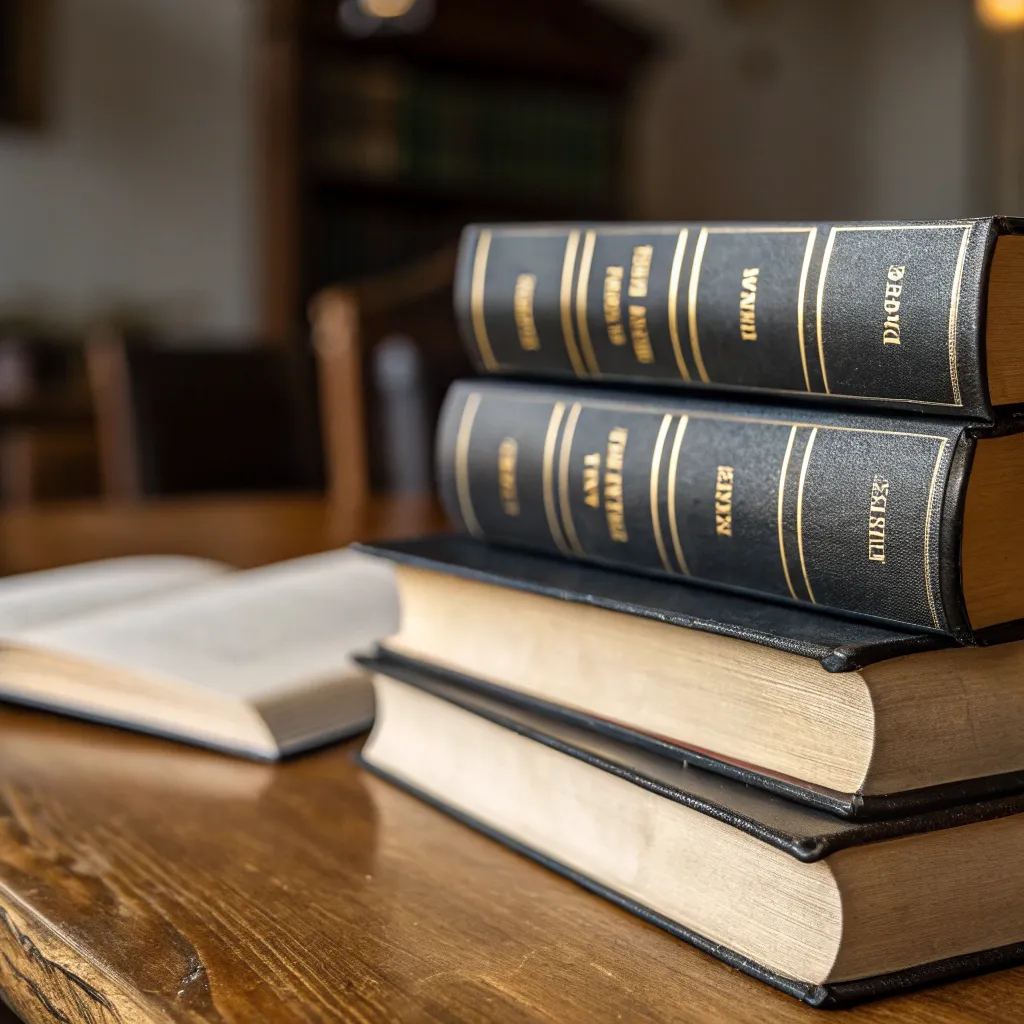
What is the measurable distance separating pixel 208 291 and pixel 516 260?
9.83 feet

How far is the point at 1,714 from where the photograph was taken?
64cm

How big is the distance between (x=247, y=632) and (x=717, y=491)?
0.31m

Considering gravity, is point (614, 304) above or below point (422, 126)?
below

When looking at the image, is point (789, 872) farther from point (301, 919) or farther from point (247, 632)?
point (247, 632)

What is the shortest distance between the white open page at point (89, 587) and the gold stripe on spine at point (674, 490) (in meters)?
0.36

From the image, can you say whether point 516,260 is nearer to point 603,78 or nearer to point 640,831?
point 640,831

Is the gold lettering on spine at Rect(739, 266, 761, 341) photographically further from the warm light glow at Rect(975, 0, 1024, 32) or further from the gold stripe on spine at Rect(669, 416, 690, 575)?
the warm light glow at Rect(975, 0, 1024, 32)

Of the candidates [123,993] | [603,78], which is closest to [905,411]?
[123,993]

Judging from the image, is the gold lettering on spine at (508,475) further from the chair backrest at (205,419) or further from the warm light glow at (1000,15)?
the warm light glow at (1000,15)

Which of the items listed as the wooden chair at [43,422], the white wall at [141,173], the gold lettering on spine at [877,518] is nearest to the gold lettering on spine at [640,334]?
the gold lettering on spine at [877,518]

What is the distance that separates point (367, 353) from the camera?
172 cm

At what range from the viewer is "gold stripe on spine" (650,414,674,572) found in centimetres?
43

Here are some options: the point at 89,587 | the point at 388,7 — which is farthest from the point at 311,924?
the point at 388,7

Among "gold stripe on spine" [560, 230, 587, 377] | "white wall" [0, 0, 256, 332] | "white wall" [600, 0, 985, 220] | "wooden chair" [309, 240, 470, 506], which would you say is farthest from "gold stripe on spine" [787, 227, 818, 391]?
"white wall" [600, 0, 985, 220]
